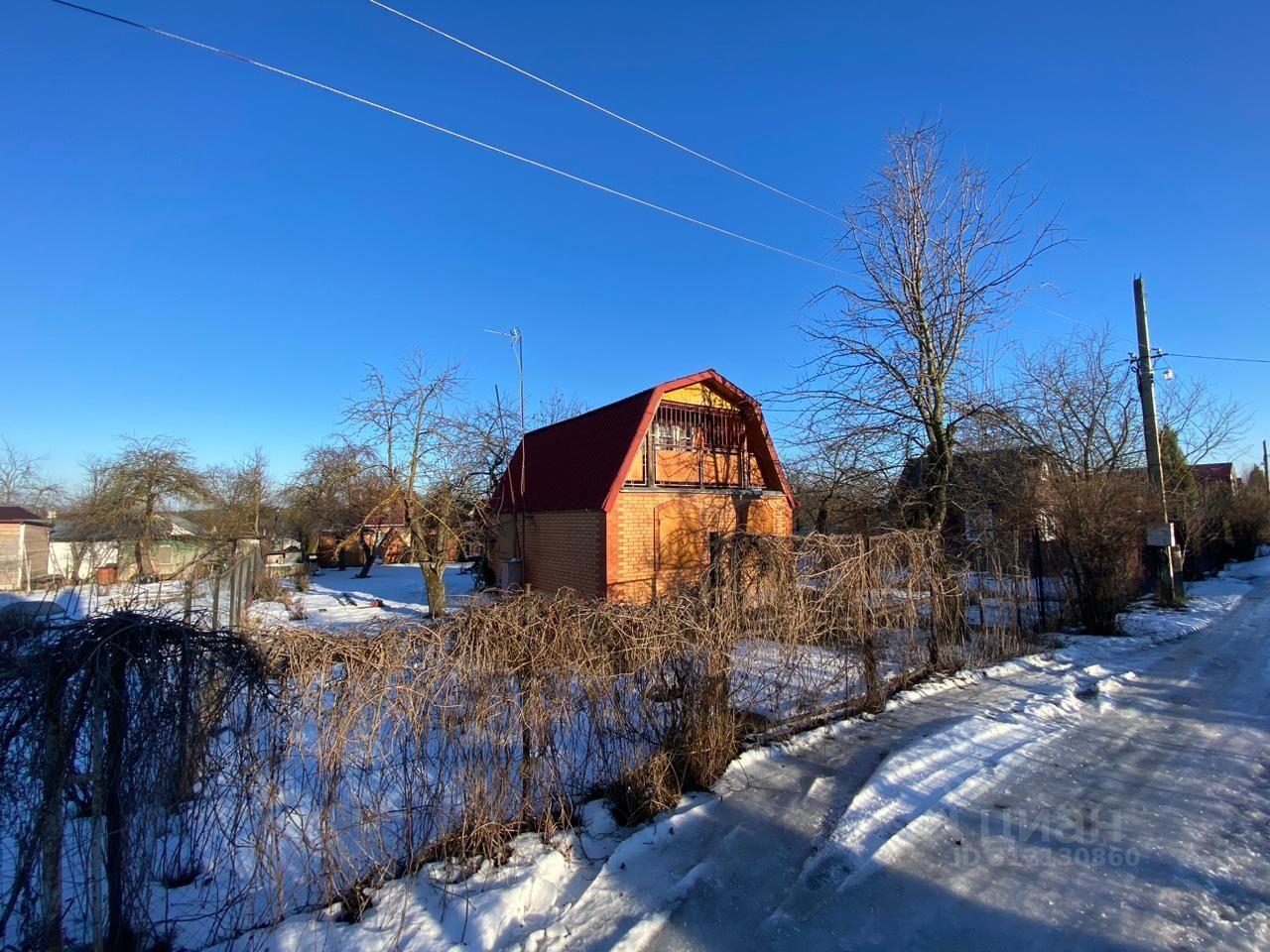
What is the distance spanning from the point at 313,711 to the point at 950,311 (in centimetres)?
1230

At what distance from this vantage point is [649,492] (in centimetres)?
1323

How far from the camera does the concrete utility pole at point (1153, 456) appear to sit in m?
14.3

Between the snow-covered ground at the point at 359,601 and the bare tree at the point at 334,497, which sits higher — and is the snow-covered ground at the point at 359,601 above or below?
below

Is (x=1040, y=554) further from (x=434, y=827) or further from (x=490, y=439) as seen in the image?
(x=490, y=439)

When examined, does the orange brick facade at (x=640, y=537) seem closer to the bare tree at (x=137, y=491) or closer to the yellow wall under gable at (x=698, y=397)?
the yellow wall under gable at (x=698, y=397)

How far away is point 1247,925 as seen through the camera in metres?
3.12

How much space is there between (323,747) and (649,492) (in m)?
10.3

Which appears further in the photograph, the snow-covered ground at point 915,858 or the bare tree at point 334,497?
the bare tree at point 334,497

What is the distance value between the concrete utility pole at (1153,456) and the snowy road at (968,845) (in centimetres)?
929

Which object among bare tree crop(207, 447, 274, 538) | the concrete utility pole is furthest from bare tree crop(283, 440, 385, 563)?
the concrete utility pole

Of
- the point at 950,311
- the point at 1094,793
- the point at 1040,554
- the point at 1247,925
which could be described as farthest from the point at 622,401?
the point at 1247,925

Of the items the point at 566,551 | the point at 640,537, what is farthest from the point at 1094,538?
the point at 566,551

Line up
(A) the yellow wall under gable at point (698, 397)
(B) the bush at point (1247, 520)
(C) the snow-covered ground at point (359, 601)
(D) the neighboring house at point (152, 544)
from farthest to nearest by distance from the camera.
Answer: (B) the bush at point (1247, 520), (D) the neighboring house at point (152, 544), (C) the snow-covered ground at point (359, 601), (A) the yellow wall under gable at point (698, 397)

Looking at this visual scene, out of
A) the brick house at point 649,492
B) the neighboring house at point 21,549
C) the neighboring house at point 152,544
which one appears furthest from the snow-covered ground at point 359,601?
the neighboring house at point 21,549
